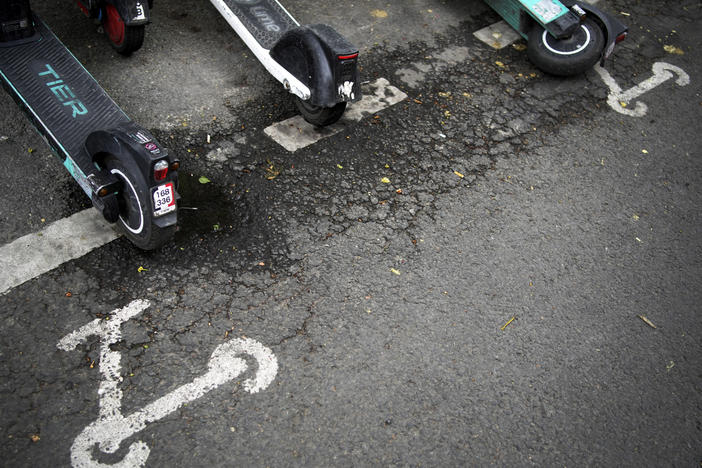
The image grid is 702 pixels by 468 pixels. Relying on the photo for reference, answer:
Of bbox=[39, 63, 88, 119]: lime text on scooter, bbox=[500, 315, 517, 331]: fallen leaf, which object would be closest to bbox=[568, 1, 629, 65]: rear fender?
bbox=[500, 315, 517, 331]: fallen leaf

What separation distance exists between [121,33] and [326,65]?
177cm

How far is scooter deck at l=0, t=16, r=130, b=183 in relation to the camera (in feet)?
11.1

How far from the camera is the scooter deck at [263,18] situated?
14.8ft

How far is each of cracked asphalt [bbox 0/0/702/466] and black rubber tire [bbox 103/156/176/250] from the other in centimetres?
18

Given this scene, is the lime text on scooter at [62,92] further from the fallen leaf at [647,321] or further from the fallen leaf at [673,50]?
the fallen leaf at [673,50]

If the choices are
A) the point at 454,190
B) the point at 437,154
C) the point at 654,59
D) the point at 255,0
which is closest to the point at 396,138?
the point at 437,154

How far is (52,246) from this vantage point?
128 inches

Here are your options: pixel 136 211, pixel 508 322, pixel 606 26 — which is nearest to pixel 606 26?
pixel 606 26

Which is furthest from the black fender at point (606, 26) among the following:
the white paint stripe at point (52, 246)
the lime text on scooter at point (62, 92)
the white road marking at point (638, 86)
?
the white paint stripe at point (52, 246)

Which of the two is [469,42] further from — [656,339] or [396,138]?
[656,339]

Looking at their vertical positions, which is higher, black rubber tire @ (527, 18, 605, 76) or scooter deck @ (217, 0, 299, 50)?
scooter deck @ (217, 0, 299, 50)

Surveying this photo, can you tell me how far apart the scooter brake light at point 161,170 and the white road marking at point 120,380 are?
724mm

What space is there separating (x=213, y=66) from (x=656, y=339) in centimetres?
398

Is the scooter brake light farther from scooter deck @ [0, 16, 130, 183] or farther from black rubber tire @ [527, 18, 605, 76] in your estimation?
black rubber tire @ [527, 18, 605, 76]
